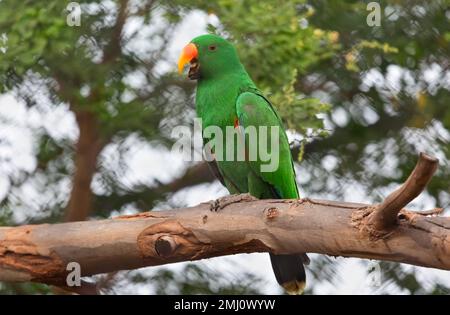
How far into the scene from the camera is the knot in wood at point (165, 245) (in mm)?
2910

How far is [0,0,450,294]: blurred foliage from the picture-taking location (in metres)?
4.79

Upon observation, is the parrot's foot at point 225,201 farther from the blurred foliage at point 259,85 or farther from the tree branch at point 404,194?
the blurred foliage at point 259,85

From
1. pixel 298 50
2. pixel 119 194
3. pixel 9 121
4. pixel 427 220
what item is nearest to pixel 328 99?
pixel 298 50

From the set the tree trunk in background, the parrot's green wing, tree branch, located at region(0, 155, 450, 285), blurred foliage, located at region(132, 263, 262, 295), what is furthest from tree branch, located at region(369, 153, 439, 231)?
the tree trunk in background

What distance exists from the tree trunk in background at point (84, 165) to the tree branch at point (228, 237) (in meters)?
1.83

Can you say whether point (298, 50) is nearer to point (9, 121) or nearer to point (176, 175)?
point (176, 175)

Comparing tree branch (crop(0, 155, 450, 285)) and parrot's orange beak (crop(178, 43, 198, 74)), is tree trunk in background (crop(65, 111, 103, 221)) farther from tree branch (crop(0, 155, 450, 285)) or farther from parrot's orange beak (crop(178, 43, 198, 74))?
tree branch (crop(0, 155, 450, 285))

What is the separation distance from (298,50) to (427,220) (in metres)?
1.99

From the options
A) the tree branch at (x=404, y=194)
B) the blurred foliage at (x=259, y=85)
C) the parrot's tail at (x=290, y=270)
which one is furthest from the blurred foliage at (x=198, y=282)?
the tree branch at (x=404, y=194)

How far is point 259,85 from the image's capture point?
4.45 metres

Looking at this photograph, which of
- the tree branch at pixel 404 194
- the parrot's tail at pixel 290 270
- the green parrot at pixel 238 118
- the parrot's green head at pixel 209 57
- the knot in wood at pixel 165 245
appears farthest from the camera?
the parrot's green head at pixel 209 57

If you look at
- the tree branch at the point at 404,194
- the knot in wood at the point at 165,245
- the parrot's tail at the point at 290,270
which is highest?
the parrot's tail at the point at 290,270

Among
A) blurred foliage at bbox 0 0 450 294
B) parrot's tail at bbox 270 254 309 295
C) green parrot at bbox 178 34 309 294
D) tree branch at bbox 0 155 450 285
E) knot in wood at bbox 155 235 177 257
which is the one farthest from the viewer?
blurred foliage at bbox 0 0 450 294

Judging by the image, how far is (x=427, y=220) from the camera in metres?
2.47
